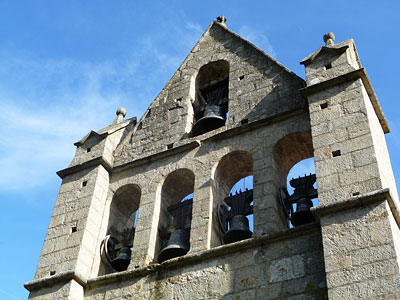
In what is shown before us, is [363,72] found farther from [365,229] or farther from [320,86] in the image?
[365,229]

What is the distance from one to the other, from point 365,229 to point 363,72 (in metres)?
3.06

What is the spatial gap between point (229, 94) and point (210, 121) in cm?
64

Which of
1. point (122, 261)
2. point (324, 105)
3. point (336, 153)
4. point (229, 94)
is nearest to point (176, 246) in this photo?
point (122, 261)

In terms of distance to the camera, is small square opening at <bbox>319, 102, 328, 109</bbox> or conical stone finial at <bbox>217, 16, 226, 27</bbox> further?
conical stone finial at <bbox>217, 16, 226, 27</bbox>

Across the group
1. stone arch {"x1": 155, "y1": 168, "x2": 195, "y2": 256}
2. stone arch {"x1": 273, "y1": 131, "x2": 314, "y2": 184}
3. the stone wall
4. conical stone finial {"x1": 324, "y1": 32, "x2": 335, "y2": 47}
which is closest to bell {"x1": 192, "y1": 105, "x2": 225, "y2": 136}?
stone arch {"x1": 155, "y1": 168, "x2": 195, "y2": 256}

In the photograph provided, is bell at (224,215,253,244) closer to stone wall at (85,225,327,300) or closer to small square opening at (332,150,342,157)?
stone wall at (85,225,327,300)

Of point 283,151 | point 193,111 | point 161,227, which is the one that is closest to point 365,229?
point 283,151

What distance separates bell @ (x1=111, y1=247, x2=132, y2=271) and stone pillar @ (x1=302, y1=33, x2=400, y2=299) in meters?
3.62

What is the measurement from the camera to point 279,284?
842 centimetres

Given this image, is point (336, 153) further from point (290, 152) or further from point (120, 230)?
point (120, 230)

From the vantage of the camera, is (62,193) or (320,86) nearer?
(320,86)

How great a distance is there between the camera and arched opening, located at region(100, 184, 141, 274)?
35.6ft

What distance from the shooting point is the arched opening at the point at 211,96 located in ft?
40.0

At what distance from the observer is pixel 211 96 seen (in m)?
13.2
